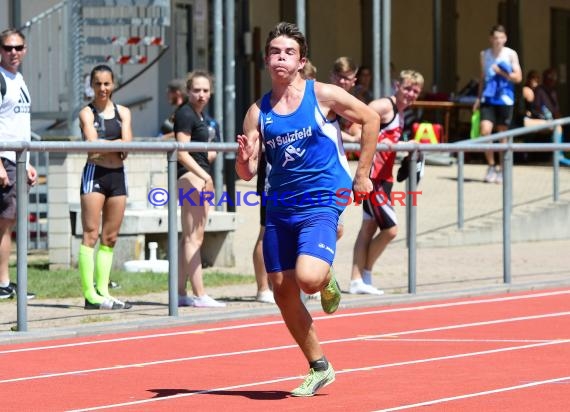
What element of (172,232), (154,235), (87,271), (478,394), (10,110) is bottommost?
(478,394)

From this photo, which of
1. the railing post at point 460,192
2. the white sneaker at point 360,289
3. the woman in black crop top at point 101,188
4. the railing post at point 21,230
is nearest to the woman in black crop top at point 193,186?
the woman in black crop top at point 101,188

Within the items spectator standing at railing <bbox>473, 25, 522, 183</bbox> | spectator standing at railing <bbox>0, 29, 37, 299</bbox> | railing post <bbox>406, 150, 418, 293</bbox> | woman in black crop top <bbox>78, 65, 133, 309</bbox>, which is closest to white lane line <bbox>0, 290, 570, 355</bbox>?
railing post <bbox>406, 150, 418, 293</bbox>

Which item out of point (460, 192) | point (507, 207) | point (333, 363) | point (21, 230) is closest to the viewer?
point (333, 363)

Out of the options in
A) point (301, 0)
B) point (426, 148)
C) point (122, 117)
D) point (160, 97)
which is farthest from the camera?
point (160, 97)

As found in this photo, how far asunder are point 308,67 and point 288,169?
12.6 ft

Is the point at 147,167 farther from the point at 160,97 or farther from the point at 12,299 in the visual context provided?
the point at 160,97

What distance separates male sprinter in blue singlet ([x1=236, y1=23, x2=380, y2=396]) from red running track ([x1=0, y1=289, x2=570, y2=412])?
45 cm

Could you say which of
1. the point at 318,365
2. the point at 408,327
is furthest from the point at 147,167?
the point at 318,365

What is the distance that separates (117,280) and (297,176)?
6113 millimetres

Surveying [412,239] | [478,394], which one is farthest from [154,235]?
[478,394]

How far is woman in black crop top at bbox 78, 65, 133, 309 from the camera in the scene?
12.5m

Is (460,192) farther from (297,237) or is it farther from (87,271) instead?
(297,237)

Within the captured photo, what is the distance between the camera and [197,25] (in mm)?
24266

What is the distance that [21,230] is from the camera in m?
11.1
